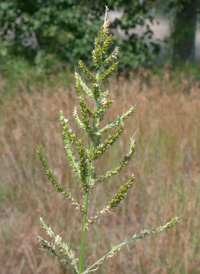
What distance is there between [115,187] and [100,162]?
12.8 inches

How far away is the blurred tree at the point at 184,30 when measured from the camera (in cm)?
1078

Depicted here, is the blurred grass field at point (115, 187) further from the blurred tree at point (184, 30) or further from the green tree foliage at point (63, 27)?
the blurred tree at point (184, 30)

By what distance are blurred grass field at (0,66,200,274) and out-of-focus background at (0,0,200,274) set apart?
0.01 meters

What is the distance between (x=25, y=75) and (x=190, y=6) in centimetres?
601

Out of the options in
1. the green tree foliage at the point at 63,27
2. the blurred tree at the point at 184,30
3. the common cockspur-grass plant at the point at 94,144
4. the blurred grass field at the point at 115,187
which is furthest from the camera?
the blurred tree at the point at 184,30

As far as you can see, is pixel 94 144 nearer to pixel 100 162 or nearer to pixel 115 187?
pixel 115 187

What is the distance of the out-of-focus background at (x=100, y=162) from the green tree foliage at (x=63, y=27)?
19mm

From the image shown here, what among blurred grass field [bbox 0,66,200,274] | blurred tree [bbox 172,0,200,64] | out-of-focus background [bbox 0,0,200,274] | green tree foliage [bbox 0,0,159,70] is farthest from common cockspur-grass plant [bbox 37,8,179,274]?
blurred tree [bbox 172,0,200,64]

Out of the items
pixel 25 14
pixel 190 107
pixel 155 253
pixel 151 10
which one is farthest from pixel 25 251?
pixel 151 10

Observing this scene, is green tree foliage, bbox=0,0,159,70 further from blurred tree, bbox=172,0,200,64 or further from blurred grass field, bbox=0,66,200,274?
blurred tree, bbox=172,0,200,64

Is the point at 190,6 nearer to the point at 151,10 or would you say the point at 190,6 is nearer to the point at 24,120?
the point at 151,10

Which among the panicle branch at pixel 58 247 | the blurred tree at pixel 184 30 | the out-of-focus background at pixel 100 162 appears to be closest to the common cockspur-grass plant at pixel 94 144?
the panicle branch at pixel 58 247

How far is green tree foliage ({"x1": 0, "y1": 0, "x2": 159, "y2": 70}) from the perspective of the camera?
732 cm

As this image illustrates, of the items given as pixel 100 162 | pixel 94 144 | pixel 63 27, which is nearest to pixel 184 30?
pixel 63 27
